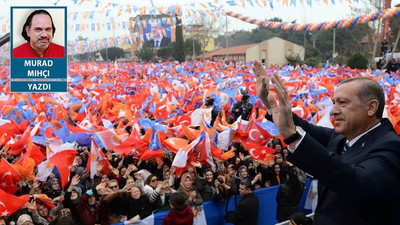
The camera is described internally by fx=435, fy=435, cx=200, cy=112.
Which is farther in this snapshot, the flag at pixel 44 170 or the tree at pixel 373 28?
the tree at pixel 373 28

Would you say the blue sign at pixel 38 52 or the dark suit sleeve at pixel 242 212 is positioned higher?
the blue sign at pixel 38 52

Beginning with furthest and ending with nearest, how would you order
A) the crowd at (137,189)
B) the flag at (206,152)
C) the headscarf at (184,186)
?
the flag at (206,152) < the headscarf at (184,186) < the crowd at (137,189)

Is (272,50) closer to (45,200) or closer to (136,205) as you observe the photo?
(136,205)

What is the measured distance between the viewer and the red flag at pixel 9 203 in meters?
4.39

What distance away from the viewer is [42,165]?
567 cm

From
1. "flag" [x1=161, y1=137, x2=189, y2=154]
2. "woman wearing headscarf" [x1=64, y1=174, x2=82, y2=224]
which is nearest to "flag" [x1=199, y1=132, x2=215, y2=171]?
"flag" [x1=161, y1=137, x2=189, y2=154]

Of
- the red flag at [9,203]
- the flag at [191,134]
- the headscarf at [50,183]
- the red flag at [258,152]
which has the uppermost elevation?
the flag at [191,134]

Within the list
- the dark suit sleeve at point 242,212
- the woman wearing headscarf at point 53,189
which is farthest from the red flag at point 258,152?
the woman wearing headscarf at point 53,189

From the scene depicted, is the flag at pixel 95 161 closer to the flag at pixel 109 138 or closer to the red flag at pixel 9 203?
the flag at pixel 109 138

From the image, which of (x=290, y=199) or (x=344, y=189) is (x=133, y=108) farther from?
(x=344, y=189)

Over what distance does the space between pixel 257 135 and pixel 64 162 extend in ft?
10.3

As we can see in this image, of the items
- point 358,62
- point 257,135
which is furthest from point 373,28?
point 257,135

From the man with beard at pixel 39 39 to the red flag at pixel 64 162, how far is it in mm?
1625

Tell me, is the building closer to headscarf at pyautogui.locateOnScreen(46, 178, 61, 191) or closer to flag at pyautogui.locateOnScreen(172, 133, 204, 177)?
flag at pyautogui.locateOnScreen(172, 133, 204, 177)
